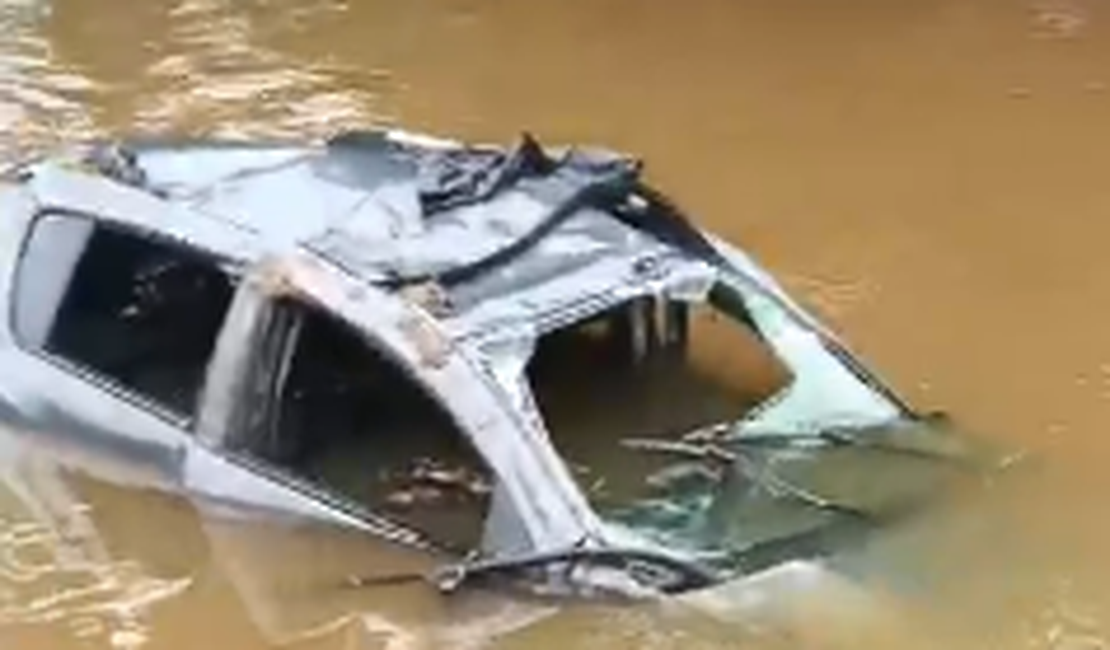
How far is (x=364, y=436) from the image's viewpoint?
28.0ft

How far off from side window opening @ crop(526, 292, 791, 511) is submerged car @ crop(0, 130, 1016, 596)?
0.01 meters

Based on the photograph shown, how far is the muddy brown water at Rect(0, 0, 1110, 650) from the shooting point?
26.3 feet

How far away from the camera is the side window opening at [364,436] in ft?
26.7

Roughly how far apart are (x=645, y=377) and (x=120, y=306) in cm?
182

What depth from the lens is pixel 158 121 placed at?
13.6m

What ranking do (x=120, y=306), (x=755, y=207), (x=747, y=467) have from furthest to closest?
(x=755, y=207) → (x=120, y=306) → (x=747, y=467)

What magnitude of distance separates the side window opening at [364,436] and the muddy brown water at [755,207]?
0.22 m

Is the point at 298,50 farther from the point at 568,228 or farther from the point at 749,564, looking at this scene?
the point at 749,564

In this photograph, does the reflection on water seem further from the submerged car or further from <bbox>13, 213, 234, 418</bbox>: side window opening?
<bbox>13, 213, 234, 418</bbox>: side window opening

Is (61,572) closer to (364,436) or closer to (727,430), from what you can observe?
(364,436)

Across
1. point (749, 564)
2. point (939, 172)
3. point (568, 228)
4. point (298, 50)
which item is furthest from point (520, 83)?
point (749, 564)

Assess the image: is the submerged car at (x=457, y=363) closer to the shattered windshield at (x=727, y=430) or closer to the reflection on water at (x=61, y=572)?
the shattered windshield at (x=727, y=430)

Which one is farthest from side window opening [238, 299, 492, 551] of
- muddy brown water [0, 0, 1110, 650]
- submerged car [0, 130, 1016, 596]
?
muddy brown water [0, 0, 1110, 650]

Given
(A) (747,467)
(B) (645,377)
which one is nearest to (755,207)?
(B) (645,377)
